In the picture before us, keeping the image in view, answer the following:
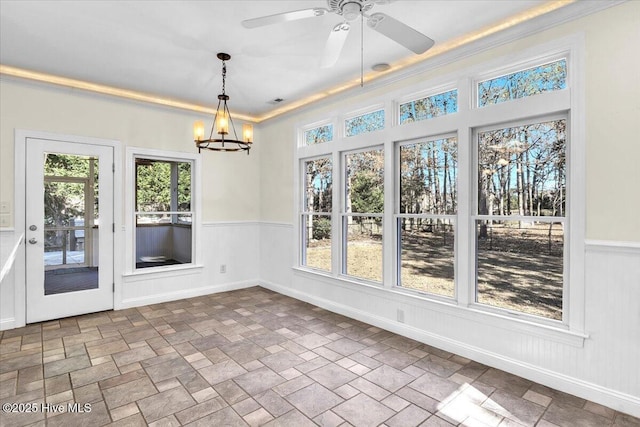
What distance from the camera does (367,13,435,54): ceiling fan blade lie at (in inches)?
75.6

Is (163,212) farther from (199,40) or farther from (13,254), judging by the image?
(199,40)

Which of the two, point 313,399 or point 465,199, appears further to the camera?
point 465,199

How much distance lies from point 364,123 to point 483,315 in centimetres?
239

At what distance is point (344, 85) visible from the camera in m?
4.19

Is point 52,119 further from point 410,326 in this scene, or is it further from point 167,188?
point 410,326

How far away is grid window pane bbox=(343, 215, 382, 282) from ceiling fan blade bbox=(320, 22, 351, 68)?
1981mm

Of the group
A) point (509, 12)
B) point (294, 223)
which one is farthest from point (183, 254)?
point (509, 12)


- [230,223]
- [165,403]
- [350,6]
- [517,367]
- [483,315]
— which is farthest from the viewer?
[230,223]

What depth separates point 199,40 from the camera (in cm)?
306

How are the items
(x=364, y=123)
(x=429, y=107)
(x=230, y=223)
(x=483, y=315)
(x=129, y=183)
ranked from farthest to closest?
(x=230, y=223) < (x=129, y=183) < (x=364, y=123) < (x=429, y=107) < (x=483, y=315)

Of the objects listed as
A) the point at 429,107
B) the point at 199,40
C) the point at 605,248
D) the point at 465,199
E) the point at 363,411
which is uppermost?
the point at 199,40

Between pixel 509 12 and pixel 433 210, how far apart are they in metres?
1.71

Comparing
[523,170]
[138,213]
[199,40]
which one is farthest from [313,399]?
[138,213]

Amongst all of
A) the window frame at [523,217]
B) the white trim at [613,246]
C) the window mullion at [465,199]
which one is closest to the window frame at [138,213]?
the window mullion at [465,199]
